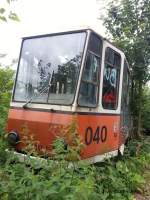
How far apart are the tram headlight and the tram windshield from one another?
0.68m

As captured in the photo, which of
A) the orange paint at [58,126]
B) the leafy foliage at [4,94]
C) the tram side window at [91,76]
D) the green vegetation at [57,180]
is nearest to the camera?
the green vegetation at [57,180]

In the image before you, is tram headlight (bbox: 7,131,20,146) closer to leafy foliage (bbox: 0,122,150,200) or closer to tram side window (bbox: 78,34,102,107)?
leafy foliage (bbox: 0,122,150,200)

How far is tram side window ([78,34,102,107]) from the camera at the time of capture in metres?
6.56

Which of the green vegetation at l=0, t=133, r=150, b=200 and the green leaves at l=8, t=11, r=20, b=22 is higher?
the green leaves at l=8, t=11, r=20, b=22

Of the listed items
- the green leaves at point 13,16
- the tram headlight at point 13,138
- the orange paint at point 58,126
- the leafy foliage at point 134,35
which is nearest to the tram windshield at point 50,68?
the orange paint at point 58,126

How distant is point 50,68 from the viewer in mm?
6957

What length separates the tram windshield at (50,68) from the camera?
6.63m

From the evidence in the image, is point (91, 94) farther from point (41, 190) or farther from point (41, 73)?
point (41, 190)

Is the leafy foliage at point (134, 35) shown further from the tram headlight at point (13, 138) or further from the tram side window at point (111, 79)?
the tram headlight at point (13, 138)

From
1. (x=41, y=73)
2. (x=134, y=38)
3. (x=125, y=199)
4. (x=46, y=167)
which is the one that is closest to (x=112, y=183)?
(x=125, y=199)

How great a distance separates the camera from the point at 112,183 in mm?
5855

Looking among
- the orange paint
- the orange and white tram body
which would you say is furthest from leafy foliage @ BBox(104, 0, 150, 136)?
the orange paint

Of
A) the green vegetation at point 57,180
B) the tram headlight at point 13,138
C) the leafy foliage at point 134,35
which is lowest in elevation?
the green vegetation at point 57,180

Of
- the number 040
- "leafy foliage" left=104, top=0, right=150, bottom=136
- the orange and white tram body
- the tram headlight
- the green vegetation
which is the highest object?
"leafy foliage" left=104, top=0, right=150, bottom=136
